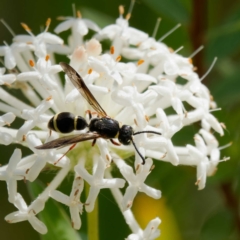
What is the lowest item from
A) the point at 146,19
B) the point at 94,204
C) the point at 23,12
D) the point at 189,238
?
the point at 189,238

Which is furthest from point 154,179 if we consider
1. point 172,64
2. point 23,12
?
point 23,12

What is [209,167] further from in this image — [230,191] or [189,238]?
[189,238]

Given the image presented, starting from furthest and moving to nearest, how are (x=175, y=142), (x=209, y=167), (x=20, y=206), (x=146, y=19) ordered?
(x=146, y=19)
(x=175, y=142)
(x=209, y=167)
(x=20, y=206)

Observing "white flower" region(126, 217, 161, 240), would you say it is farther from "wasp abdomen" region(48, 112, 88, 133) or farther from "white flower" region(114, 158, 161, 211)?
"wasp abdomen" region(48, 112, 88, 133)

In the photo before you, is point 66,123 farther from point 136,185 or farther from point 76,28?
point 76,28

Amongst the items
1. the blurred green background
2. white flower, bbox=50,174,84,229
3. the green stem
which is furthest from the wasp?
the blurred green background

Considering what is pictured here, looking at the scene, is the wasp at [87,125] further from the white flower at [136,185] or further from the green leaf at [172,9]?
the green leaf at [172,9]

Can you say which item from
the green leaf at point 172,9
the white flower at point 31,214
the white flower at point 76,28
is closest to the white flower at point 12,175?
the white flower at point 31,214
